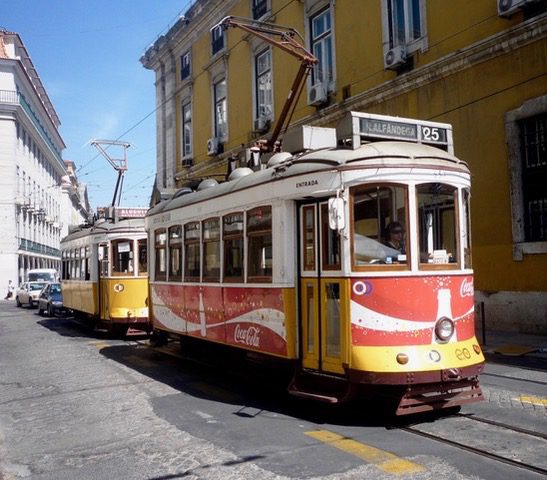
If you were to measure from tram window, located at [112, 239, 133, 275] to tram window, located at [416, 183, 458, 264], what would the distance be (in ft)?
34.6

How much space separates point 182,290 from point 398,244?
492 cm

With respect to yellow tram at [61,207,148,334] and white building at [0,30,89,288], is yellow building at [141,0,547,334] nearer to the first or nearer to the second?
yellow tram at [61,207,148,334]

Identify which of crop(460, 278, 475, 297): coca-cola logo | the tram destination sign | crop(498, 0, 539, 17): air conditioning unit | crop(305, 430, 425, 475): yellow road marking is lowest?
crop(305, 430, 425, 475): yellow road marking

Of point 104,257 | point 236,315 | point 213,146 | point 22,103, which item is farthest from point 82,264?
point 22,103

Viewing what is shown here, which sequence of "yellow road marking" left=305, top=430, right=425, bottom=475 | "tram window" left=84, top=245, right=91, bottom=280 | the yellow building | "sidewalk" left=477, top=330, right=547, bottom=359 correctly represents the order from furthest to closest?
"tram window" left=84, top=245, right=91, bottom=280 → the yellow building → "sidewalk" left=477, top=330, right=547, bottom=359 → "yellow road marking" left=305, top=430, right=425, bottom=475

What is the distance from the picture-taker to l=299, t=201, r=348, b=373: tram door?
23.4 feet

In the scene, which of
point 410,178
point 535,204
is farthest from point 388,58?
point 410,178

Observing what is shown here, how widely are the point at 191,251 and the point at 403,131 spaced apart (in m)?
4.31

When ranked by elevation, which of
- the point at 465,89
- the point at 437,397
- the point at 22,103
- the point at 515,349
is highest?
the point at 22,103

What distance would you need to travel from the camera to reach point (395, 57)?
17578mm

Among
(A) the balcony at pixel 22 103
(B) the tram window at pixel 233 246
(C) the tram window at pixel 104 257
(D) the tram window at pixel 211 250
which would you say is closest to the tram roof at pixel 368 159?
(B) the tram window at pixel 233 246

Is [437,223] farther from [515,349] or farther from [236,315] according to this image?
[515,349]

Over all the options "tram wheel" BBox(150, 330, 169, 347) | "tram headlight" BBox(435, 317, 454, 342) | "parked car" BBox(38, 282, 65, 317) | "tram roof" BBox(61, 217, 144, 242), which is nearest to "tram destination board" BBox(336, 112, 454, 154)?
"tram headlight" BBox(435, 317, 454, 342)

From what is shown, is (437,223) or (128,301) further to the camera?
(128,301)
